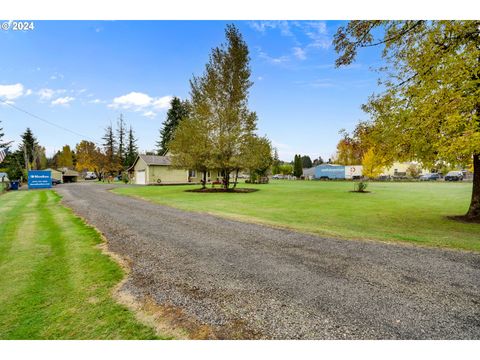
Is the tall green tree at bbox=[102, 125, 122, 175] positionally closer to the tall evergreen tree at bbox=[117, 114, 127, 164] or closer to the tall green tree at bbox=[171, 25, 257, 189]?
the tall evergreen tree at bbox=[117, 114, 127, 164]

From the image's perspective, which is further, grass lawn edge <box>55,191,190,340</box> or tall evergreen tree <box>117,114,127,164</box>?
tall evergreen tree <box>117,114,127,164</box>

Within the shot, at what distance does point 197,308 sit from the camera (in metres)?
3.15

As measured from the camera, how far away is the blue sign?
27656mm

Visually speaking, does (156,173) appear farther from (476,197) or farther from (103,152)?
(476,197)

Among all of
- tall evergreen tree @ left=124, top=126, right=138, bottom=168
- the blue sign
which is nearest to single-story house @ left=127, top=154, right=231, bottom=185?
the blue sign

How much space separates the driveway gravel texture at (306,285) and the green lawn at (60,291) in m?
0.44

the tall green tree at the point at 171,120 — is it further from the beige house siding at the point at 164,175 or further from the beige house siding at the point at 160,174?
the beige house siding at the point at 164,175

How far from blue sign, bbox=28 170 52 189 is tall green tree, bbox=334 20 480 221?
3162cm

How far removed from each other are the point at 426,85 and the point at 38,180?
34.3m

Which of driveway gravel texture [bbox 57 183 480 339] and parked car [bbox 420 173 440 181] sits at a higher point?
parked car [bbox 420 173 440 181]

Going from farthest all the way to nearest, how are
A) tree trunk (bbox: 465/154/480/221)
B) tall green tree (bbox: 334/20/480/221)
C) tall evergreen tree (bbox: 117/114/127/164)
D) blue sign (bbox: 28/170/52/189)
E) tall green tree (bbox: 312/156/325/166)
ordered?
tall green tree (bbox: 312/156/325/166), tall evergreen tree (bbox: 117/114/127/164), blue sign (bbox: 28/170/52/189), tree trunk (bbox: 465/154/480/221), tall green tree (bbox: 334/20/480/221)

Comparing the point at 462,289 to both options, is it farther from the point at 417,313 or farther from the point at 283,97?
the point at 283,97

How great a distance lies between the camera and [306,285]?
148 inches

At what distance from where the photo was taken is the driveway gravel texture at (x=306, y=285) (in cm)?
275
